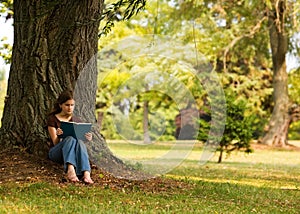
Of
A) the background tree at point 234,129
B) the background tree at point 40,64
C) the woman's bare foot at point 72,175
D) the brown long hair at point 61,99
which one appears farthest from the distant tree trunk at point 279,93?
the woman's bare foot at point 72,175

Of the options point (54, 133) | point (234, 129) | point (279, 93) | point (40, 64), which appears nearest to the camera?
point (54, 133)

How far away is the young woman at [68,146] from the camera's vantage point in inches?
278

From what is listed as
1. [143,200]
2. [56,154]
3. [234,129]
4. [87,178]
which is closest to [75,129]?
[56,154]

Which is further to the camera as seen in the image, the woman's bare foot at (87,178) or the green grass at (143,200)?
the woman's bare foot at (87,178)

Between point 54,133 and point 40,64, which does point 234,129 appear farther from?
point 54,133

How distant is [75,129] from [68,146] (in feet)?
0.73

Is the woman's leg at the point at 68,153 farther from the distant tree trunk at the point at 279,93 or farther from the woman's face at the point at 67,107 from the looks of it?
the distant tree trunk at the point at 279,93

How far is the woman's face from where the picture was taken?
7320 mm

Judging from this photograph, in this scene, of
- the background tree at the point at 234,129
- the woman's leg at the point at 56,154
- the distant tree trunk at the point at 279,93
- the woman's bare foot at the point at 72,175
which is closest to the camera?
the woman's bare foot at the point at 72,175

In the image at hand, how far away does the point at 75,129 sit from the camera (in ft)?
23.2

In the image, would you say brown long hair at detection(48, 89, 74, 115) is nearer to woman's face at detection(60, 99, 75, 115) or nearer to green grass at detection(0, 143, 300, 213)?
woman's face at detection(60, 99, 75, 115)

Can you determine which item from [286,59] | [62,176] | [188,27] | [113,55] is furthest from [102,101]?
[62,176]

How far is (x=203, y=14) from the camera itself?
25688mm

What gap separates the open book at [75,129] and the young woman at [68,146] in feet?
0.16
